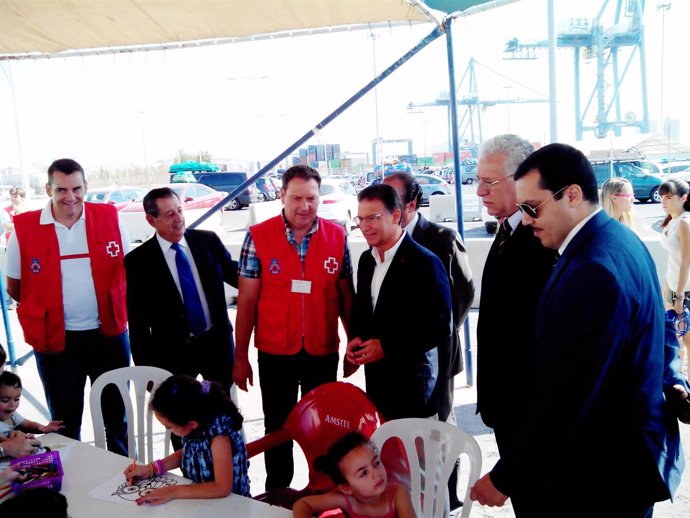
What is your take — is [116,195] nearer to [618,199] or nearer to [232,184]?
[232,184]

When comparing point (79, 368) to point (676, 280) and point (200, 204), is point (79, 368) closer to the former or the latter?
point (676, 280)

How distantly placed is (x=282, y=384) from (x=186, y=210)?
46.5 ft

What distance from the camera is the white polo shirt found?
2.65 metres

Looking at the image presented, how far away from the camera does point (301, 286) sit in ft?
7.84

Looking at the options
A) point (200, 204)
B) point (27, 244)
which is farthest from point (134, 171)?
point (27, 244)

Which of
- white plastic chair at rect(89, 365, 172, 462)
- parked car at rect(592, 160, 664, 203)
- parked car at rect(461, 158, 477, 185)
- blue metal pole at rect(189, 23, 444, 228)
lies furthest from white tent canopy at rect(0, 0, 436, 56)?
parked car at rect(461, 158, 477, 185)

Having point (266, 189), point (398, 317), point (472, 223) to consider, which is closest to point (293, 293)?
point (398, 317)

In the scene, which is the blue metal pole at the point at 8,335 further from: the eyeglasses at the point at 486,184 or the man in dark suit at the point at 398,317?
the eyeglasses at the point at 486,184

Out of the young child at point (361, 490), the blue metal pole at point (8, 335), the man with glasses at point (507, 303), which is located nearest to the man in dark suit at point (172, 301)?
the young child at point (361, 490)

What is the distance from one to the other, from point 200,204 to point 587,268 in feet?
56.9

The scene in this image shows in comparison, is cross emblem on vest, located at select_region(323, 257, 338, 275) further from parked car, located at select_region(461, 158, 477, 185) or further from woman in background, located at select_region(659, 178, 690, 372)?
parked car, located at select_region(461, 158, 477, 185)

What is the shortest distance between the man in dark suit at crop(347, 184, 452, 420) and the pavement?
0.85m

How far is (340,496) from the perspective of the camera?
61.4 inches

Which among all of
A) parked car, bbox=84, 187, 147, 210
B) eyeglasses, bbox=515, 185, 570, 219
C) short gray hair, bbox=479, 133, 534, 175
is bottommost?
eyeglasses, bbox=515, 185, 570, 219
